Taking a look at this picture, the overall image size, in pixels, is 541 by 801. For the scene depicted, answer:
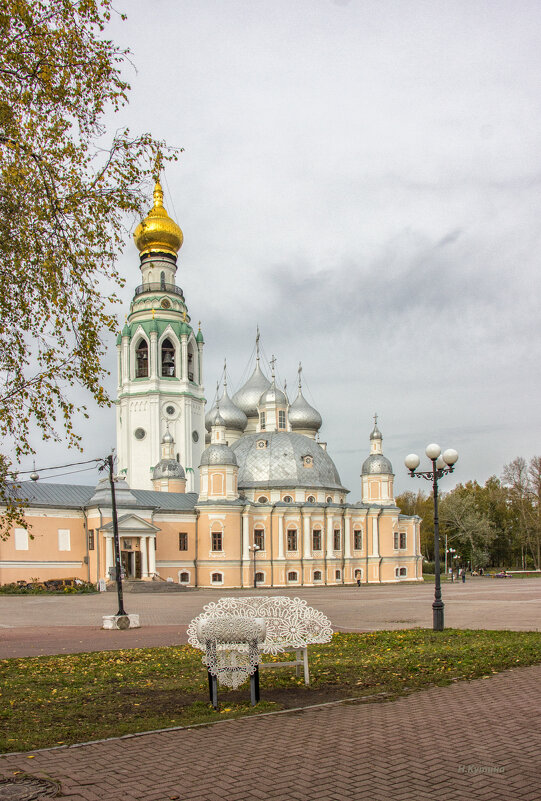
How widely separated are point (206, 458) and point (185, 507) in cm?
388

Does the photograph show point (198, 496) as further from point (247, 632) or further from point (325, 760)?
point (325, 760)

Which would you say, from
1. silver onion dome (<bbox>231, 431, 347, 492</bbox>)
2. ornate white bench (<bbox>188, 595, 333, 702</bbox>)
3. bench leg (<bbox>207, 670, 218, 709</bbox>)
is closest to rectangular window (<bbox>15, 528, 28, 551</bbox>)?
silver onion dome (<bbox>231, 431, 347, 492</bbox>)

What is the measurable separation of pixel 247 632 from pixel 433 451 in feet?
34.4

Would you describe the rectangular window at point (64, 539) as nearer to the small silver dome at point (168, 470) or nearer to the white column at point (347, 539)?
the small silver dome at point (168, 470)

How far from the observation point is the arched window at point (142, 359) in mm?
68688

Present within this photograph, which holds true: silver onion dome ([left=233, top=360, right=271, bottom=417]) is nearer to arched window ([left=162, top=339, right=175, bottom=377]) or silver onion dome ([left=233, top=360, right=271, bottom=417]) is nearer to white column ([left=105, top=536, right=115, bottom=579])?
arched window ([left=162, top=339, right=175, bottom=377])

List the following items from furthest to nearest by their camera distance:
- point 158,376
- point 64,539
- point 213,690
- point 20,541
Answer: point 158,376
point 64,539
point 20,541
point 213,690

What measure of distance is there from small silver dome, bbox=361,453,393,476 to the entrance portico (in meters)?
22.3

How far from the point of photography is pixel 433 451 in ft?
59.5

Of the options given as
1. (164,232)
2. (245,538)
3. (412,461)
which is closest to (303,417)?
(245,538)

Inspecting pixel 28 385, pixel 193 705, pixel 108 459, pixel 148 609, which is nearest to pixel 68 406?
pixel 28 385

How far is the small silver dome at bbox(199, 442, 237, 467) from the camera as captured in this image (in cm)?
5406

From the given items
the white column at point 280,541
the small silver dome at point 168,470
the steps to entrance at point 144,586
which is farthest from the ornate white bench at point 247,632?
the small silver dome at point 168,470

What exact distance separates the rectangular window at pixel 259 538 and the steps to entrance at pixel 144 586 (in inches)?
347
